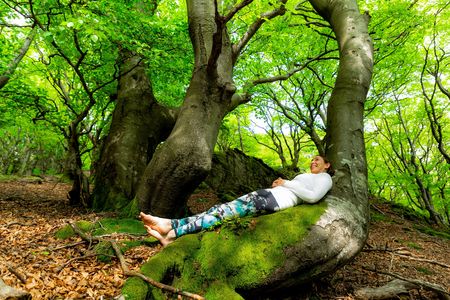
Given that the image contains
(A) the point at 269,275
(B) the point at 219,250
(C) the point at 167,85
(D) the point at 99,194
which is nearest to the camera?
(A) the point at 269,275

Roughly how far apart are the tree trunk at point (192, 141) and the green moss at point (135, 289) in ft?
8.16

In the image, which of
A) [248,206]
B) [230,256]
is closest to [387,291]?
[248,206]

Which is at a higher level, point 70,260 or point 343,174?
point 343,174

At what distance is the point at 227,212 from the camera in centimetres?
338

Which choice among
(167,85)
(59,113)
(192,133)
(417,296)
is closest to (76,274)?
(192,133)

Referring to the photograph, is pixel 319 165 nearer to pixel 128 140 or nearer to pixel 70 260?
pixel 70 260

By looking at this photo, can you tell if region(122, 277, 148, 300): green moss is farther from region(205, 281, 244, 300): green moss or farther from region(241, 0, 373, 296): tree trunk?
region(241, 0, 373, 296): tree trunk

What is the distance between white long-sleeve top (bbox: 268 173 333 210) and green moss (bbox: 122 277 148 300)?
183 cm

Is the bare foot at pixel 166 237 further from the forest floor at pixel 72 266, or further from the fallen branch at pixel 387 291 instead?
the fallen branch at pixel 387 291

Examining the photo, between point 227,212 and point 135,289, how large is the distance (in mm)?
1348

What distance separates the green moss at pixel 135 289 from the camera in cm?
234

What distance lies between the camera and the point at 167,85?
33.9ft

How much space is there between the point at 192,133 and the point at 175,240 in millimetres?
2214

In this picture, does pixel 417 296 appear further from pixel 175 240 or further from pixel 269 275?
pixel 175 240
